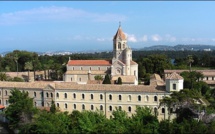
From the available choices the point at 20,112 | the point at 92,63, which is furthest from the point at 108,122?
the point at 92,63

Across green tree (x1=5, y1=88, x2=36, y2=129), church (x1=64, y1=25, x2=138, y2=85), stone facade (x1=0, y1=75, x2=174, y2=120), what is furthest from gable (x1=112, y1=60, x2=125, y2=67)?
green tree (x1=5, y1=88, x2=36, y2=129)

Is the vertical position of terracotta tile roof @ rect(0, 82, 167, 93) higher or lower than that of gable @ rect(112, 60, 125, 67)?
lower

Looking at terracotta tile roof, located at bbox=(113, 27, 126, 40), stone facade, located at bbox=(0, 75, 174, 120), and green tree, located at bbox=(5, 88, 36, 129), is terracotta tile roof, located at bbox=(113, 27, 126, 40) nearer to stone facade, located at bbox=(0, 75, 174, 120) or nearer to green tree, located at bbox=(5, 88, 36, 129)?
stone facade, located at bbox=(0, 75, 174, 120)

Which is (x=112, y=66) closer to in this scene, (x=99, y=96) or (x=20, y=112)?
(x=99, y=96)

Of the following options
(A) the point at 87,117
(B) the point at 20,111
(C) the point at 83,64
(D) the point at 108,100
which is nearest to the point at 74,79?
(C) the point at 83,64

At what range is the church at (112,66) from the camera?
74.3m

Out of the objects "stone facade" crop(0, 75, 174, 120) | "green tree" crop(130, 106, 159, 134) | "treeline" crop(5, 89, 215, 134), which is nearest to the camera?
"green tree" crop(130, 106, 159, 134)

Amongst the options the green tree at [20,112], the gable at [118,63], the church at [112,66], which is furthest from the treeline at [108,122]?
the gable at [118,63]

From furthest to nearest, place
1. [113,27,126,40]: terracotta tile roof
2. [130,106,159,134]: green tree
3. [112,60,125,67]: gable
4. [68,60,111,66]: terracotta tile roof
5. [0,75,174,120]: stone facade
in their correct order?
[68,60,111,66]: terracotta tile roof, [113,27,126,40]: terracotta tile roof, [112,60,125,67]: gable, [0,75,174,120]: stone facade, [130,106,159,134]: green tree

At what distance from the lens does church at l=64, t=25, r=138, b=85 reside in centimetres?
7431

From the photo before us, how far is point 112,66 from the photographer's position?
7431 centimetres

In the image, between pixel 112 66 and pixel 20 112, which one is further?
pixel 112 66

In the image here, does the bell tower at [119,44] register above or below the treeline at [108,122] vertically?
above

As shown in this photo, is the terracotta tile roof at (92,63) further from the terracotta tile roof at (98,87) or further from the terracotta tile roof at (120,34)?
the terracotta tile roof at (98,87)
